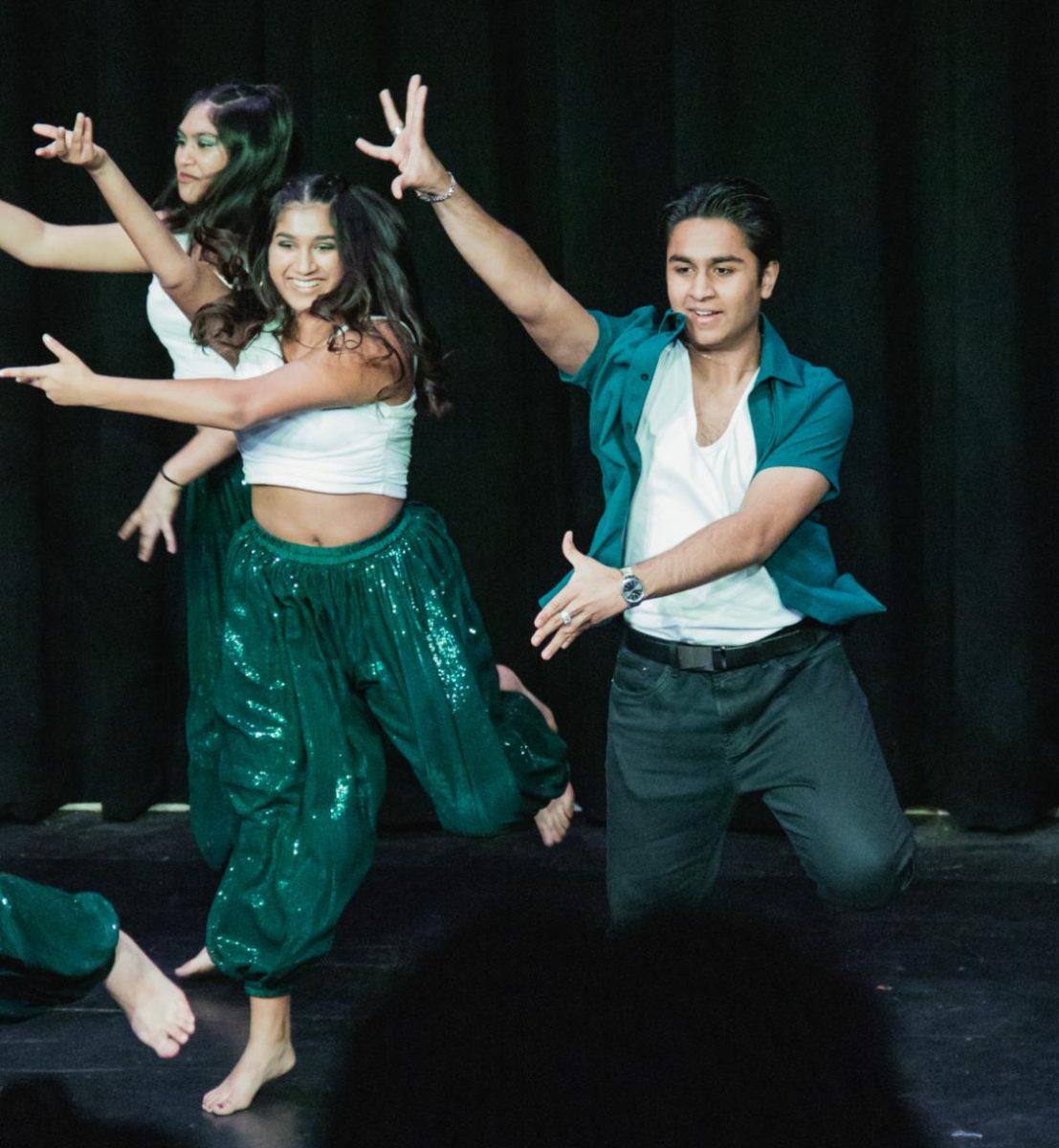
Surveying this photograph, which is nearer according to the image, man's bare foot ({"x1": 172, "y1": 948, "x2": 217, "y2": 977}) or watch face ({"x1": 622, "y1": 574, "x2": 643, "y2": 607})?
watch face ({"x1": 622, "y1": 574, "x2": 643, "y2": 607})

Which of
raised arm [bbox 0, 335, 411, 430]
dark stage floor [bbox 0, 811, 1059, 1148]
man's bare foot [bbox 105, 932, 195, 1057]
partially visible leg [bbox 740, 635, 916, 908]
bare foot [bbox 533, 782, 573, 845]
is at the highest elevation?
raised arm [bbox 0, 335, 411, 430]

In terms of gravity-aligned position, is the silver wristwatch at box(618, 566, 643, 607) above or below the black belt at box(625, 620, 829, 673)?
above

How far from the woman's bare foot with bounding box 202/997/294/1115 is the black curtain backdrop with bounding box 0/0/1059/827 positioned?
151 cm

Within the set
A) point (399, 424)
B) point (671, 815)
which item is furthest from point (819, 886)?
point (399, 424)

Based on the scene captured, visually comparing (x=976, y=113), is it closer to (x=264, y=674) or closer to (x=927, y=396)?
(x=927, y=396)

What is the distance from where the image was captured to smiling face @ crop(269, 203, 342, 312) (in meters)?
3.14

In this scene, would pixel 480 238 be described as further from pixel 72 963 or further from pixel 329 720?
pixel 72 963

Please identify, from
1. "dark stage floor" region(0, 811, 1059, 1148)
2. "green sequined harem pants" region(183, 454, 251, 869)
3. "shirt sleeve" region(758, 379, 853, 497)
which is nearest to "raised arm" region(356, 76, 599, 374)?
"shirt sleeve" region(758, 379, 853, 497)

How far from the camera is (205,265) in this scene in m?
3.37

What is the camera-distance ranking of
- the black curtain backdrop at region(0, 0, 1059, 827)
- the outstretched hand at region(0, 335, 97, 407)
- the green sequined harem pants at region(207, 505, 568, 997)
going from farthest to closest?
the black curtain backdrop at region(0, 0, 1059, 827), the green sequined harem pants at region(207, 505, 568, 997), the outstretched hand at region(0, 335, 97, 407)

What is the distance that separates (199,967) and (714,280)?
168cm

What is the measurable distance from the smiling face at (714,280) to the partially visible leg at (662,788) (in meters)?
0.57

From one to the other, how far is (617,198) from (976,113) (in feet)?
2.73

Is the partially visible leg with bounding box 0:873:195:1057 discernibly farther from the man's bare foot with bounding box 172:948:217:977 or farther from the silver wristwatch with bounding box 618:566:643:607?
the silver wristwatch with bounding box 618:566:643:607
